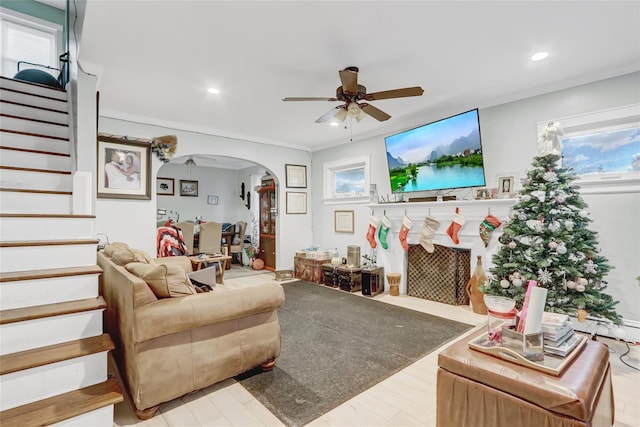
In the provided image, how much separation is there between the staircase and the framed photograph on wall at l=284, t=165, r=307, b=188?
371 centimetres

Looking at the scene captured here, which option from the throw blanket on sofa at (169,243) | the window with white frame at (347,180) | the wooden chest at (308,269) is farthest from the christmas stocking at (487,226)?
the throw blanket on sofa at (169,243)

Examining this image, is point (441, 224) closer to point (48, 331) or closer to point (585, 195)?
point (585, 195)

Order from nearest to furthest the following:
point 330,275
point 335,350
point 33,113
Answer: point 335,350 < point 33,113 < point 330,275

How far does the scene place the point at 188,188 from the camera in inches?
321

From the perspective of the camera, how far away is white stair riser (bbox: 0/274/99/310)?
1.74 m

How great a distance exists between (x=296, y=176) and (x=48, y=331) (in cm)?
469

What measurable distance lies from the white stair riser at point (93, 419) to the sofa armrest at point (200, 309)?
0.37 m

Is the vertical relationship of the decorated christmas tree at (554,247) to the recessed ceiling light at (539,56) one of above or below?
below

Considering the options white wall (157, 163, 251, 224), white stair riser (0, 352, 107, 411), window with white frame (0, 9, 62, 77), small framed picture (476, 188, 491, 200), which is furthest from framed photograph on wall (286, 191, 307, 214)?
white stair riser (0, 352, 107, 411)

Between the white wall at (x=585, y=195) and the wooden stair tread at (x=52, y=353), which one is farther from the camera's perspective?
the white wall at (x=585, y=195)

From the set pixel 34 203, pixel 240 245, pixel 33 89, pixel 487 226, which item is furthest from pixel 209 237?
pixel 487 226

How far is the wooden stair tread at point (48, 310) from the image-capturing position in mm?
1619

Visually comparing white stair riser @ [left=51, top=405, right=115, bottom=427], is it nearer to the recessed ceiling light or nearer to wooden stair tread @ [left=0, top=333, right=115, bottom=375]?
wooden stair tread @ [left=0, top=333, right=115, bottom=375]

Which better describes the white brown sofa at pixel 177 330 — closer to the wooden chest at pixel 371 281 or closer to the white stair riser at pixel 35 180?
the white stair riser at pixel 35 180
